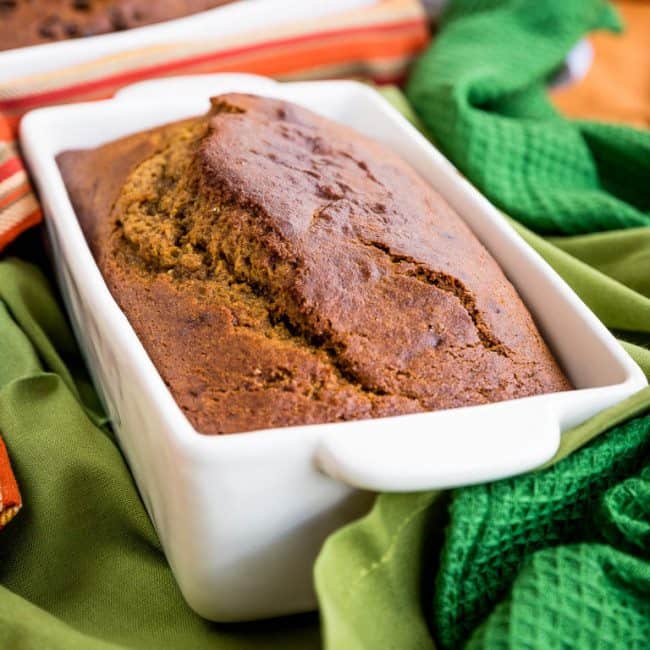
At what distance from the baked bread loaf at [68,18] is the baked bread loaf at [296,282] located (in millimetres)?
438

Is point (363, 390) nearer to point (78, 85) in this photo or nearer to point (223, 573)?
point (223, 573)

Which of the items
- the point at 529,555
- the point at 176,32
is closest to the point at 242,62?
the point at 176,32

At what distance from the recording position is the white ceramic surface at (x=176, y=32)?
121 centimetres

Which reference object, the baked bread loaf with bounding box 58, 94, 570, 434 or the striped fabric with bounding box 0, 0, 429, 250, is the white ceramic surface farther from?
the baked bread loaf with bounding box 58, 94, 570, 434

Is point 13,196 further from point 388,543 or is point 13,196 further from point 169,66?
point 388,543

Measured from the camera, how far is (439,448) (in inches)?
27.3

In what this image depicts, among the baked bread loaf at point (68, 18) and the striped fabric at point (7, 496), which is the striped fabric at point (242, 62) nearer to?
the baked bread loaf at point (68, 18)

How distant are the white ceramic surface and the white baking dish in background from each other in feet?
1.07

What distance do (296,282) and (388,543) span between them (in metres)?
0.25

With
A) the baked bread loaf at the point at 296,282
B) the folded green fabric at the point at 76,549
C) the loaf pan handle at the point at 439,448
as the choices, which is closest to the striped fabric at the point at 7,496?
the folded green fabric at the point at 76,549

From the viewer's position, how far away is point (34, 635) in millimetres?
731

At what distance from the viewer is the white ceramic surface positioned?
1.21 meters

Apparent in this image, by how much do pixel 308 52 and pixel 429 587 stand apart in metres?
0.89

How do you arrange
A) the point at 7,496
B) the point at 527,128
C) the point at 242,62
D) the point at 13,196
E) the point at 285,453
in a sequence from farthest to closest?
the point at 242,62 → the point at 527,128 → the point at 13,196 → the point at 7,496 → the point at 285,453
